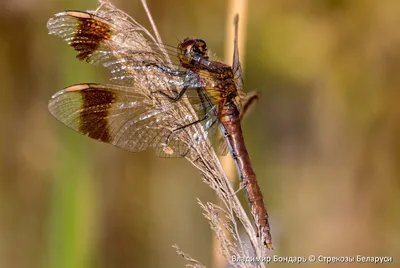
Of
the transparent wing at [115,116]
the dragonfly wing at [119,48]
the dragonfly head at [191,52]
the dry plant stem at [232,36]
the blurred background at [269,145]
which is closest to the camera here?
the dragonfly wing at [119,48]

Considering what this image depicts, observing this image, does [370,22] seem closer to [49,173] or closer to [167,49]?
[167,49]

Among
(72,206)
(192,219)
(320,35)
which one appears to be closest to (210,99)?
(72,206)

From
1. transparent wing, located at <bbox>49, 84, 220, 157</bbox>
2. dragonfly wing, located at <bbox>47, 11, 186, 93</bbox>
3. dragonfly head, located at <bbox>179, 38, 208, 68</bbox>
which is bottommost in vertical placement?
transparent wing, located at <bbox>49, 84, 220, 157</bbox>

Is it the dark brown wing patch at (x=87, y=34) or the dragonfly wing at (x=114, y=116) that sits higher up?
the dark brown wing patch at (x=87, y=34)

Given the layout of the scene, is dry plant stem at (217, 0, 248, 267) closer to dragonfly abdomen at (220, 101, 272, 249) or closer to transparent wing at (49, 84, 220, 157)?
dragonfly abdomen at (220, 101, 272, 249)

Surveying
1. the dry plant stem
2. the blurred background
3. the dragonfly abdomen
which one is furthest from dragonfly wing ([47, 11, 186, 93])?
the blurred background

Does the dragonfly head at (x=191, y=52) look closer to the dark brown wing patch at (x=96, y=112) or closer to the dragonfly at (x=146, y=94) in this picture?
the dragonfly at (x=146, y=94)

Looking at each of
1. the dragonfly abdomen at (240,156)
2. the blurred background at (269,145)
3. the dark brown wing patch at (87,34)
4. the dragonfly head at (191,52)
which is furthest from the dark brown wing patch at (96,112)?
the blurred background at (269,145)

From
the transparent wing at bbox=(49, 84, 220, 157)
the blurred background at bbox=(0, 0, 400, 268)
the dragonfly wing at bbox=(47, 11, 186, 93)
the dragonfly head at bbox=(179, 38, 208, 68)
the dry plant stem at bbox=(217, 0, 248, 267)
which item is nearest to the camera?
the dragonfly wing at bbox=(47, 11, 186, 93)

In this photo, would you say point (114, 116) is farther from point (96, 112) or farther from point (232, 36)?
point (232, 36)
